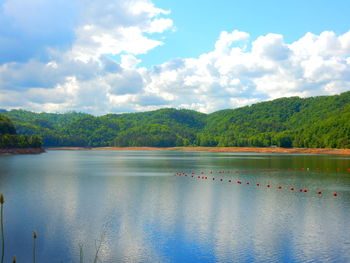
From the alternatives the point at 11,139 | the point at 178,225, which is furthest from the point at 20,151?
the point at 178,225

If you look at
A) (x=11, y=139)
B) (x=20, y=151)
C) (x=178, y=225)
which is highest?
(x=11, y=139)

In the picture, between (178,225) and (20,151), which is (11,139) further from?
(178,225)

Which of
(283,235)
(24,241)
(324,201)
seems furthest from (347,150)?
(24,241)

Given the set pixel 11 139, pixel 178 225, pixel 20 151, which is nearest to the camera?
pixel 178 225

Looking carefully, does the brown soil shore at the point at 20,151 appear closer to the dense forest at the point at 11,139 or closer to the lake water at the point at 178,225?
the dense forest at the point at 11,139

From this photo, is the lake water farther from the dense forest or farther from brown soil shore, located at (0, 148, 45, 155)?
brown soil shore, located at (0, 148, 45, 155)

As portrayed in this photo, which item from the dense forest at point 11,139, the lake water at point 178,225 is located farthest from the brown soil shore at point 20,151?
the lake water at point 178,225

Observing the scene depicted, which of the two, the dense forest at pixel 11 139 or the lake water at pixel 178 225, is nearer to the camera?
the lake water at pixel 178 225

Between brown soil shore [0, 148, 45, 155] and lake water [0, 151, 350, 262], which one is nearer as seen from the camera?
lake water [0, 151, 350, 262]

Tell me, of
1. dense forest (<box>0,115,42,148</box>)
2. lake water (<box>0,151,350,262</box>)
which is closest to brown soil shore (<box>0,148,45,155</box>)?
dense forest (<box>0,115,42,148</box>)

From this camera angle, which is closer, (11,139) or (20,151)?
(11,139)

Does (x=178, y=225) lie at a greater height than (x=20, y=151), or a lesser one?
lesser

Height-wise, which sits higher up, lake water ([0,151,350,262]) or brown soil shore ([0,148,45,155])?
brown soil shore ([0,148,45,155])

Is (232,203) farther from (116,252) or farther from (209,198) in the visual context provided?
(116,252)
